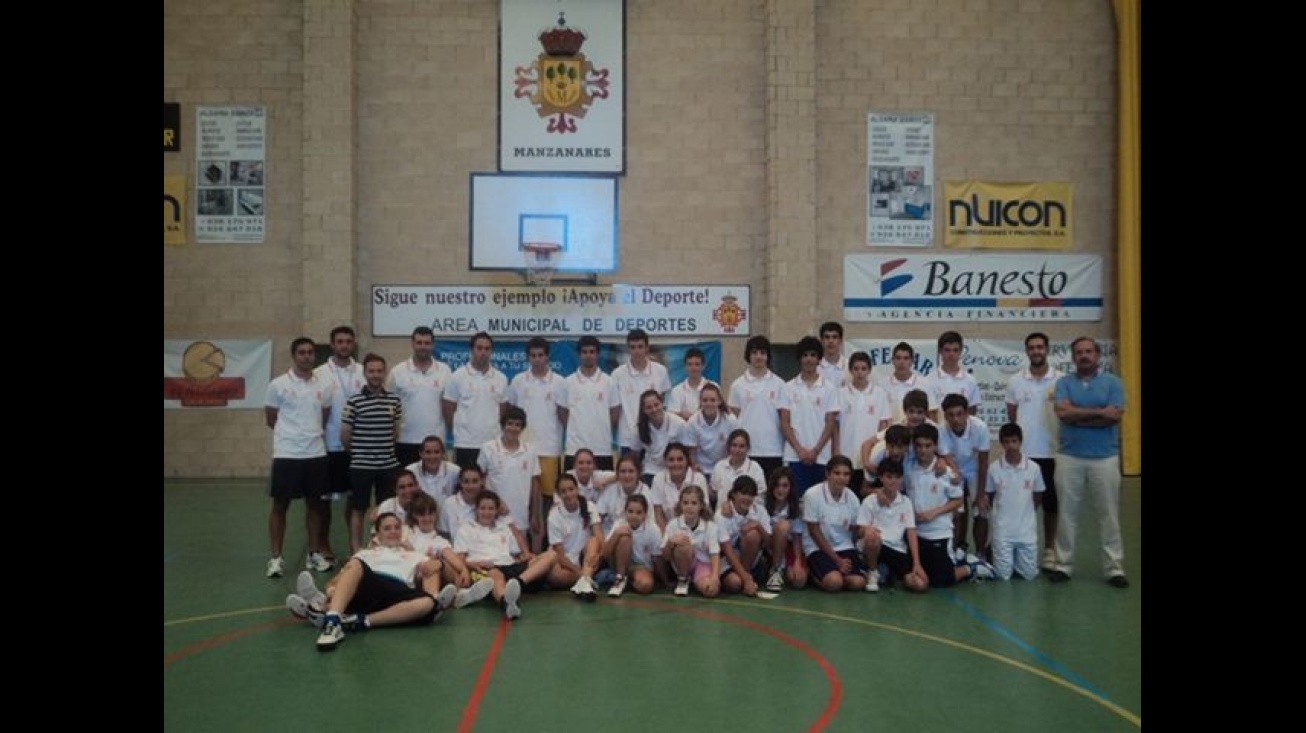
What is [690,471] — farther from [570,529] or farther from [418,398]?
[418,398]

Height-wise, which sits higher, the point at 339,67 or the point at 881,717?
the point at 339,67

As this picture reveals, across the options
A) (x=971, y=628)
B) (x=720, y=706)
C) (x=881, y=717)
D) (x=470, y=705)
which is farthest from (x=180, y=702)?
(x=971, y=628)

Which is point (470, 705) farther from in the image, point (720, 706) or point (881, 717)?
point (881, 717)

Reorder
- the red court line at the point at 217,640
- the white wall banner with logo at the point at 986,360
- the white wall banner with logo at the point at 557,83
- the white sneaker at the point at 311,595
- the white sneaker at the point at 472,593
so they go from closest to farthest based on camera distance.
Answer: the red court line at the point at 217,640, the white sneaker at the point at 311,595, the white sneaker at the point at 472,593, the white wall banner with logo at the point at 557,83, the white wall banner with logo at the point at 986,360

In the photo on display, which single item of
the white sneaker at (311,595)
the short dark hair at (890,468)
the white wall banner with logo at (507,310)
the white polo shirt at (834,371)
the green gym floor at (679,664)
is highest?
the white wall banner with logo at (507,310)

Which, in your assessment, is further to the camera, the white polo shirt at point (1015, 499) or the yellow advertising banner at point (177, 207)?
the yellow advertising banner at point (177, 207)

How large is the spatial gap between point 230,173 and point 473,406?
21.1 ft

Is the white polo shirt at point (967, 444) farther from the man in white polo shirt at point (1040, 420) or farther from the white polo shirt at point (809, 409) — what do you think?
the white polo shirt at point (809, 409)

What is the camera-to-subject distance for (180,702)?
4.51 meters

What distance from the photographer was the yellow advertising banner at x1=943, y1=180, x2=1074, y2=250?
12414mm

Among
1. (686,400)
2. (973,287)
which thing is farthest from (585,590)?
(973,287)

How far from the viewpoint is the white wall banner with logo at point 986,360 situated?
12.3 m

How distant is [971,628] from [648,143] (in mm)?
8074

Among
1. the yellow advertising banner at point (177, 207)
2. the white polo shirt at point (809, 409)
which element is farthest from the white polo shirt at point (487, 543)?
the yellow advertising banner at point (177, 207)
